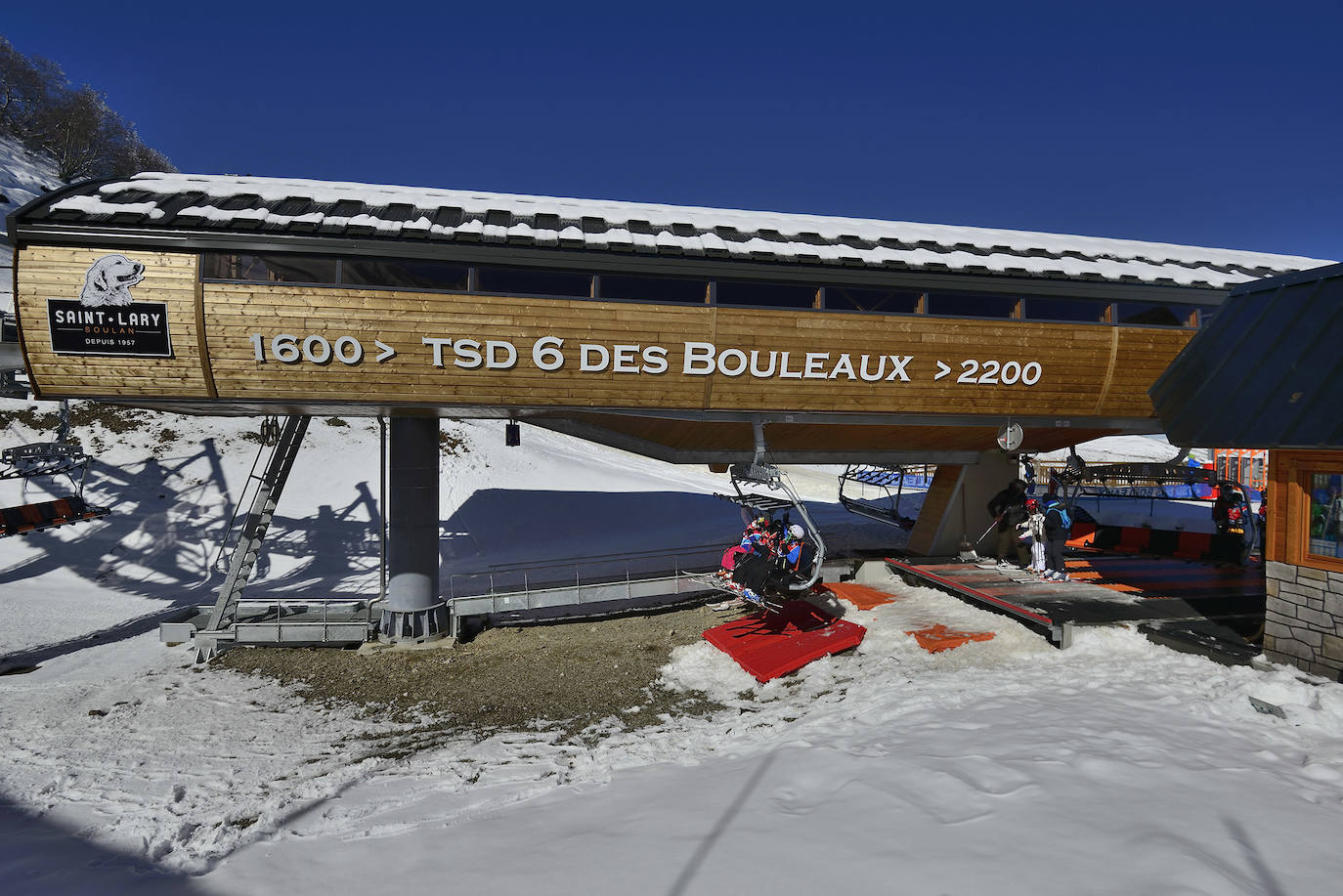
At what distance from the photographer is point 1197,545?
16.4 metres

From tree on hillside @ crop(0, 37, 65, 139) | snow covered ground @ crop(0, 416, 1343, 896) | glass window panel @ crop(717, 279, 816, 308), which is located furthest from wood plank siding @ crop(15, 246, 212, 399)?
tree on hillside @ crop(0, 37, 65, 139)

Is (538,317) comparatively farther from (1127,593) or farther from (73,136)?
(73,136)

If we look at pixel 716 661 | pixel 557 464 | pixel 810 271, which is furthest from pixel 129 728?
pixel 557 464

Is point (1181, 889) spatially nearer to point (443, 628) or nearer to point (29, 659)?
point (443, 628)

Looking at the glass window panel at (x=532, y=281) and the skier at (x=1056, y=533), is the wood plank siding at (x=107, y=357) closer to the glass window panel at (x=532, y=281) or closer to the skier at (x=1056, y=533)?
the glass window panel at (x=532, y=281)

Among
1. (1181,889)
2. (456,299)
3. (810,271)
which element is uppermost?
(810,271)

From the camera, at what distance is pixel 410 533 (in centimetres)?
1366

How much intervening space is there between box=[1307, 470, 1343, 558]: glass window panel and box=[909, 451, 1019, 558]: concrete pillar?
9.15 m

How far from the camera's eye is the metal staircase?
1306 centimetres

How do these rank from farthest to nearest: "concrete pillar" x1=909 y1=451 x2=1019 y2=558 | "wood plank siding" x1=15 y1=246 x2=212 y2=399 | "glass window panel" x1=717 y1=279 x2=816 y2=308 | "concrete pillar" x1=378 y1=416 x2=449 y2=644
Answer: "concrete pillar" x1=909 y1=451 x2=1019 y2=558, "concrete pillar" x1=378 y1=416 x2=449 y2=644, "glass window panel" x1=717 y1=279 x2=816 y2=308, "wood plank siding" x1=15 y1=246 x2=212 y2=399

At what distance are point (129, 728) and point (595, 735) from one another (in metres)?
6.68

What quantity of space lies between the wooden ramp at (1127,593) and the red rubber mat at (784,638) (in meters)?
2.99

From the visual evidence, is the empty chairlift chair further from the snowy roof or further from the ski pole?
the ski pole

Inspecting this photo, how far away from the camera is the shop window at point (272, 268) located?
11.1 meters
